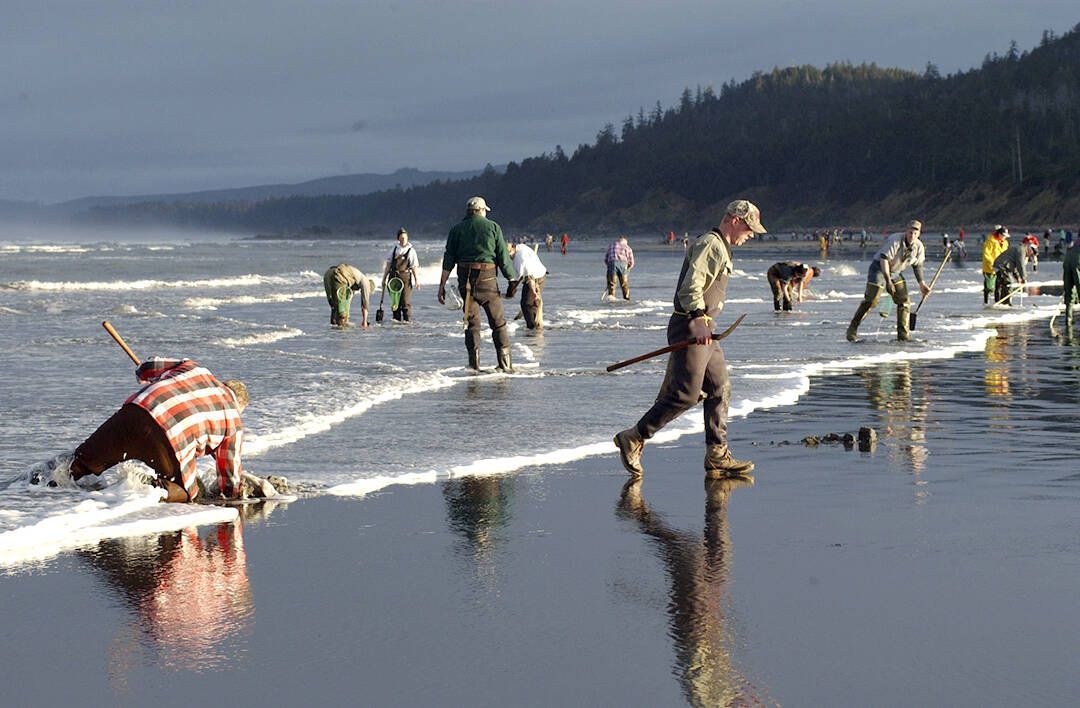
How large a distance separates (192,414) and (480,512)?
154 centimetres

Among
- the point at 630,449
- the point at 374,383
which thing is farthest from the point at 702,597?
the point at 374,383

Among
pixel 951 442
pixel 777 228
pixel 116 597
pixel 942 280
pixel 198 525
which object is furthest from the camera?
pixel 777 228

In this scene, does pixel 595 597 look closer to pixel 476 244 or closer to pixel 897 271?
pixel 476 244

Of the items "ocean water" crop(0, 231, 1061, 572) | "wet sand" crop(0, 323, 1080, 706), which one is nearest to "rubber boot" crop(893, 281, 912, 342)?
"ocean water" crop(0, 231, 1061, 572)

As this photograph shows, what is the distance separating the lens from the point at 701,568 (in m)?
5.93

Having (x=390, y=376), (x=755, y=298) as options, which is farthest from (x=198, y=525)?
(x=755, y=298)

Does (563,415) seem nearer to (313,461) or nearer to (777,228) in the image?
(313,461)

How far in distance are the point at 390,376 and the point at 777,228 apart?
178413mm

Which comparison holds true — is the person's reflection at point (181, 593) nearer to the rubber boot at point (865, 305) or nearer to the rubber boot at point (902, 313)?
the rubber boot at point (865, 305)

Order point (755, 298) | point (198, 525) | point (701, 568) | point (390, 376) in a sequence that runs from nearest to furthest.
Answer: point (701, 568) → point (198, 525) → point (390, 376) → point (755, 298)

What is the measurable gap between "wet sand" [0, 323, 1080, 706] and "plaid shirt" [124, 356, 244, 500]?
1.42ft

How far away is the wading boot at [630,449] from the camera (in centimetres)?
822

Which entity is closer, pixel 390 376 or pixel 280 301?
pixel 390 376

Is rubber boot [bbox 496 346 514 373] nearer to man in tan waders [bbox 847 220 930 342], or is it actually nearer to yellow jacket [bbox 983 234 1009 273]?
man in tan waders [bbox 847 220 930 342]
